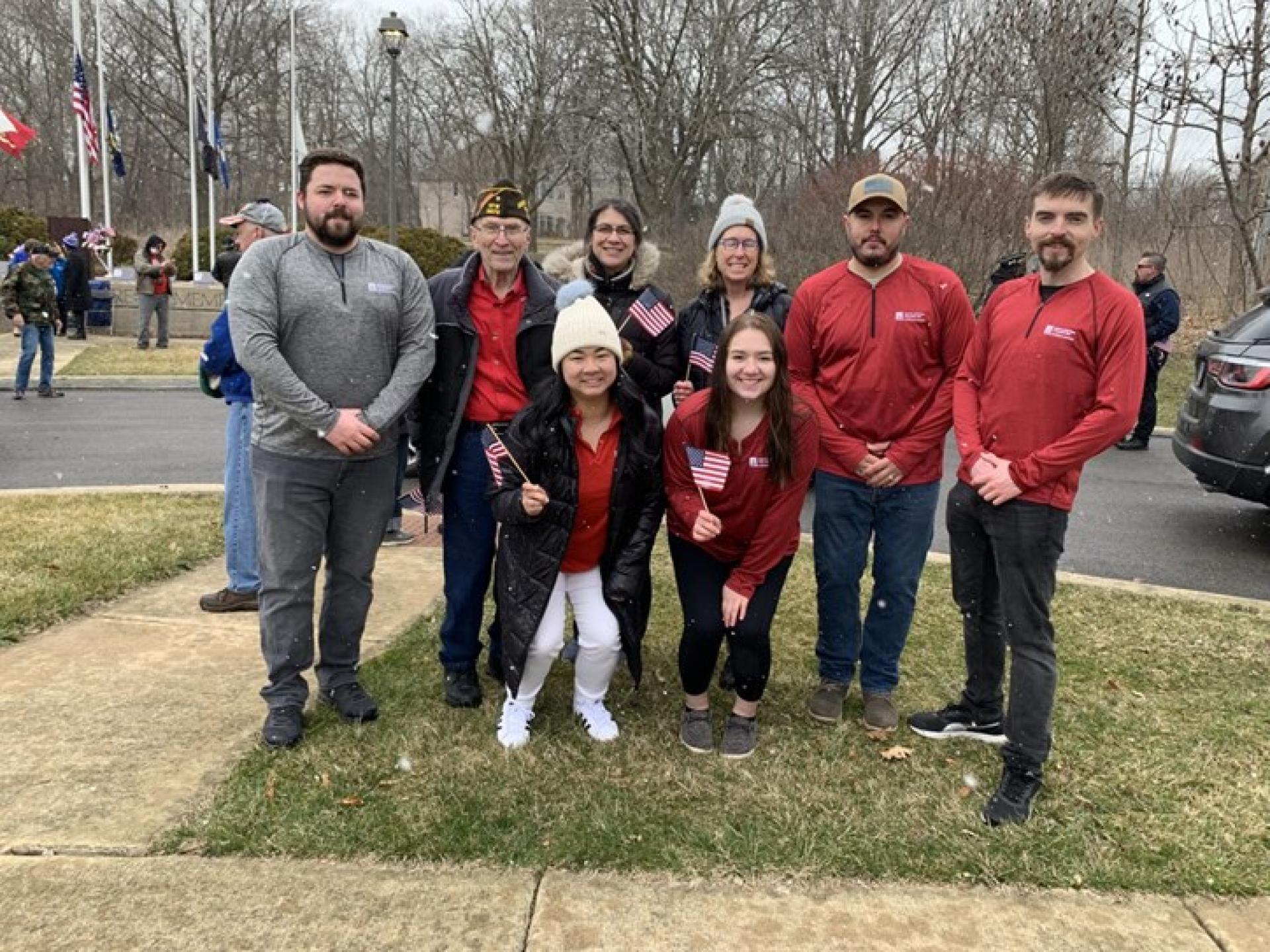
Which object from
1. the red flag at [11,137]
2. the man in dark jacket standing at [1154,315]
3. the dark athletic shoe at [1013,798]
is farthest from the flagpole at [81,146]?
the dark athletic shoe at [1013,798]

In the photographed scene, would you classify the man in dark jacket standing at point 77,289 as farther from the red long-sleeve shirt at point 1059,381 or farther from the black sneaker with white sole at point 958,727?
the red long-sleeve shirt at point 1059,381

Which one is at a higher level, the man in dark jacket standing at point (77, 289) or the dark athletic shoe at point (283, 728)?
the man in dark jacket standing at point (77, 289)

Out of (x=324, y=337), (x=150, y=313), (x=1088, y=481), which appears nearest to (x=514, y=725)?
(x=324, y=337)

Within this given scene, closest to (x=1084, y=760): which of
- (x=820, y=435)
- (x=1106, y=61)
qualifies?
(x=820, y=435)

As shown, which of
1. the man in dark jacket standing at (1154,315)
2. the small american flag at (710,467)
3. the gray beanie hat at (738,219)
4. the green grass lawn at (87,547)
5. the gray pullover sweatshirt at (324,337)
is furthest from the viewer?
the man in dark jacket standing at (1154,315)

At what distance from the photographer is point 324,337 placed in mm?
3453

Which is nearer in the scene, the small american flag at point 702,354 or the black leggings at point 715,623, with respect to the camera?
the black leggings at point 715,623

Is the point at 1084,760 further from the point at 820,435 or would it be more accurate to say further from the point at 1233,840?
the point at 820,435

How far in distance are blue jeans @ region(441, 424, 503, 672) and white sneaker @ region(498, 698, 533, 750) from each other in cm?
29

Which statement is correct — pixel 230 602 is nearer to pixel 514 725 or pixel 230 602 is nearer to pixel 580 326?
pixel 514 725

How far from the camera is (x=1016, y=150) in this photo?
2073 centimetres

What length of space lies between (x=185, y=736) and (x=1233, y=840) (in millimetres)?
3575

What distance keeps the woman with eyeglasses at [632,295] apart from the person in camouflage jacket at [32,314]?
11445mm

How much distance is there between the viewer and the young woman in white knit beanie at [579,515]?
345 cm
